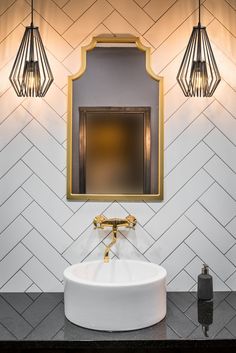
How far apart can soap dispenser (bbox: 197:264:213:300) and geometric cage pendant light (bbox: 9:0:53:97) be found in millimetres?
971

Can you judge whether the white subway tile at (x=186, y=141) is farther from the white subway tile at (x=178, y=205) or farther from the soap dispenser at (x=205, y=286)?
the soap dispenser at (x=205, y=286)

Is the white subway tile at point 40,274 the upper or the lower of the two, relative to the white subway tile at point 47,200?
lower

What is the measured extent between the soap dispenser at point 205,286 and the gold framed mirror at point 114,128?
1.17 ft

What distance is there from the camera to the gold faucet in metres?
1.65

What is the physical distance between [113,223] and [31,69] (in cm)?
70

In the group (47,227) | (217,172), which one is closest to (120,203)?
(47,227)

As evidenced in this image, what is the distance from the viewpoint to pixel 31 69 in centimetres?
156

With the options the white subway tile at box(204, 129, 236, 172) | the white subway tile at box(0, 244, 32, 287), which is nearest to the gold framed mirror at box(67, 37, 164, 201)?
the white subway tile at box(204, 129, 236, 172)

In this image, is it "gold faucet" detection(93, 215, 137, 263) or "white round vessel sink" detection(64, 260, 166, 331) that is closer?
"white round vessel sink" detection(64, 260, 166, 331)

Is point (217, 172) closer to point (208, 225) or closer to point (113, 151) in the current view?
point (208, 225)

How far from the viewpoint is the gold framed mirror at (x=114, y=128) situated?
66.7 inches

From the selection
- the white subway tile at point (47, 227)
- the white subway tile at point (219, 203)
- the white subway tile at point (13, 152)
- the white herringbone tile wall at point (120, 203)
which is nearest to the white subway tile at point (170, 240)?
the white herringbone tile wall at point (120, 203)

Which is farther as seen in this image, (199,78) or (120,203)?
(120,203)

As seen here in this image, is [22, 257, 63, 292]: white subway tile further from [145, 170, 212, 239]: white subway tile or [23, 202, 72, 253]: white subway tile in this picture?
[145, 170, 212, 239]: white subway tile
